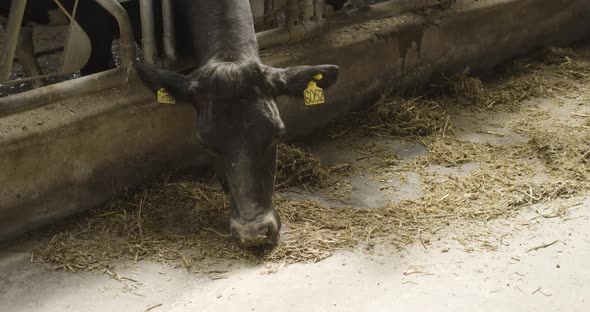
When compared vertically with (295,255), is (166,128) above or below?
above

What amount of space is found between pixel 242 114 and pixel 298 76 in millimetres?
441

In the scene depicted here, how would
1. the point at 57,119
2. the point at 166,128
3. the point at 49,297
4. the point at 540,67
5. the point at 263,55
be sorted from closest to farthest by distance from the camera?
1. the point at 49,297
2. the point at 57,119
3. the point at 166,128
4. the point at 263,55
5. the point at 540,67

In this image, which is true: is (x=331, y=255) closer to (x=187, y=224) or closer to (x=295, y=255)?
(x=295, y=255)

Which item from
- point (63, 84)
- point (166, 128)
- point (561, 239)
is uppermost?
point (63, 84)

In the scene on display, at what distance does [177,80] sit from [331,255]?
125cm

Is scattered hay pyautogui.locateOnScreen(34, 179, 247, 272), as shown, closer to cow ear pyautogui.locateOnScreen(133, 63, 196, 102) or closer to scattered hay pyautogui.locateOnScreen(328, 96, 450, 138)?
cow ear pyautogui.locateOnScreen(133, 63, 196, 102)

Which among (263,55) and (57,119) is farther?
(263,55)

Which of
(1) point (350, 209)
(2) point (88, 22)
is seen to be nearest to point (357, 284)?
(1) point (350, 209)

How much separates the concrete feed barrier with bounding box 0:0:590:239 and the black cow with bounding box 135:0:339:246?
0.63m

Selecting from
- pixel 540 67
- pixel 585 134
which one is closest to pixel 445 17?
pixel 540 67

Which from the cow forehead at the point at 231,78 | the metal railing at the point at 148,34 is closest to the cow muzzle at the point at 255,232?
the cow forehead at the point at 231,78

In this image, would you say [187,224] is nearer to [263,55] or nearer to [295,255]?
[295,255]

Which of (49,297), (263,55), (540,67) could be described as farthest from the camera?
(540,67)

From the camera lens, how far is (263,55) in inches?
193
